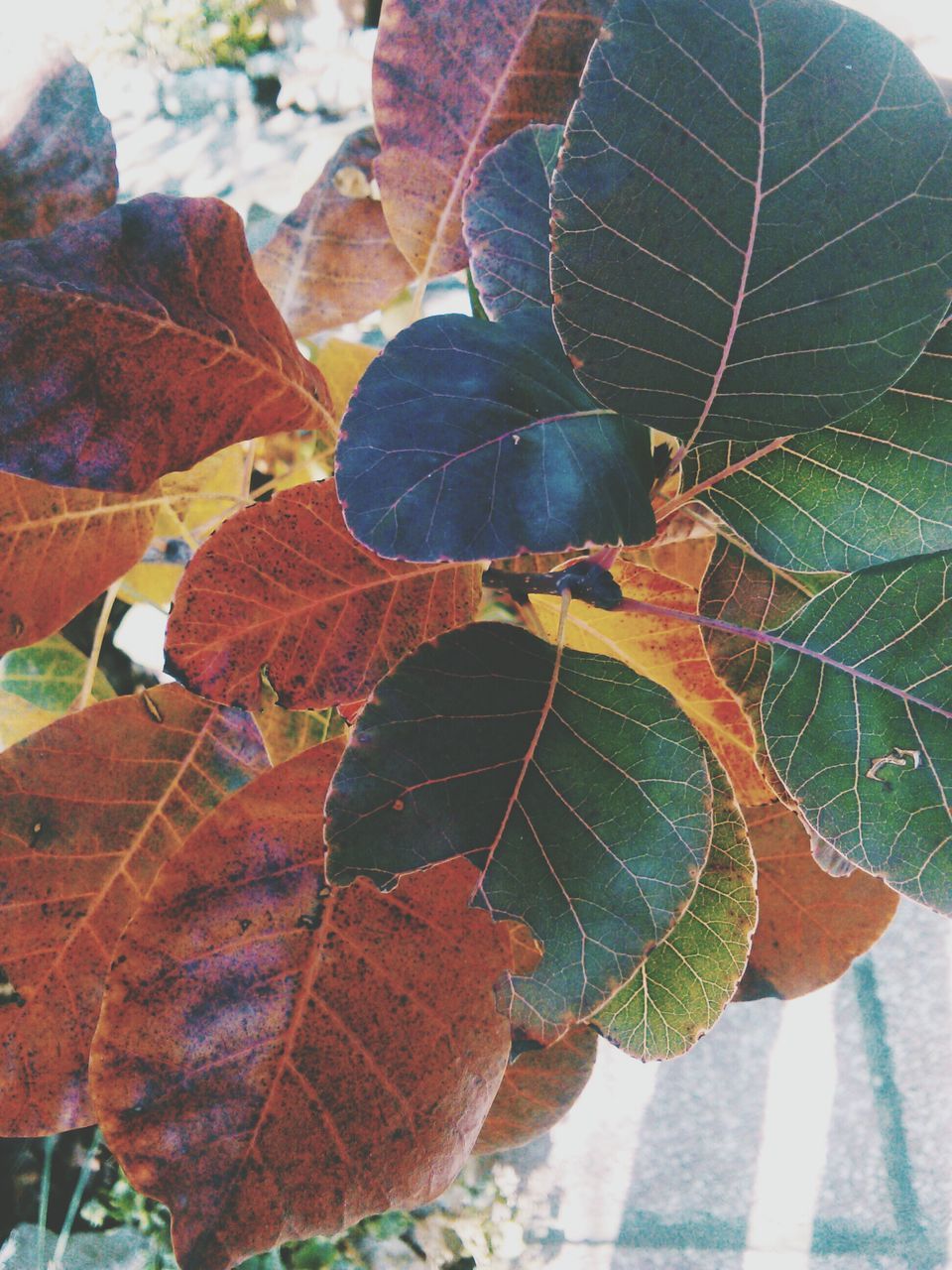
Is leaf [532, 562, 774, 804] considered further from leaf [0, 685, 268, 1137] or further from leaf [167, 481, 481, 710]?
leaf [0, 685, 268, 1137]

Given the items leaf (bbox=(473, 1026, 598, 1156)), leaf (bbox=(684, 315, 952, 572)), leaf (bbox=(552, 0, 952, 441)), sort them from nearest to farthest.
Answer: leaf (bbox=(552, 0, 952, 441)) → leaf (bbox=(684, 315, 952, 572)) → leaf (bbox=(473, 1026, 598, 1156))

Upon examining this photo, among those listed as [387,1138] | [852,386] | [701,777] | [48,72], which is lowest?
[387,1138]

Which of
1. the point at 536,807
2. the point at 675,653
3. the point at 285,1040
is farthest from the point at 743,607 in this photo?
the point at 285,1040

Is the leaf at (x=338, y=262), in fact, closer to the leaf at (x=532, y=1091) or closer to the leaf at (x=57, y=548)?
the leaf at (x=57, y=548)

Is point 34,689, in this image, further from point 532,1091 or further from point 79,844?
point 532,1091

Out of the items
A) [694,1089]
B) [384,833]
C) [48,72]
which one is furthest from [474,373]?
[694,1089]

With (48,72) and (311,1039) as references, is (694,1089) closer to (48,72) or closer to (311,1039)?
(311,1039)

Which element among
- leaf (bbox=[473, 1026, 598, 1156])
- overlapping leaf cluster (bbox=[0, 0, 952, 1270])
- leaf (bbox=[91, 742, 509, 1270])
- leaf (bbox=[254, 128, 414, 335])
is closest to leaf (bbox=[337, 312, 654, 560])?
overlapping leaf cluster (bbox=[0, 0, 952, 1270])
